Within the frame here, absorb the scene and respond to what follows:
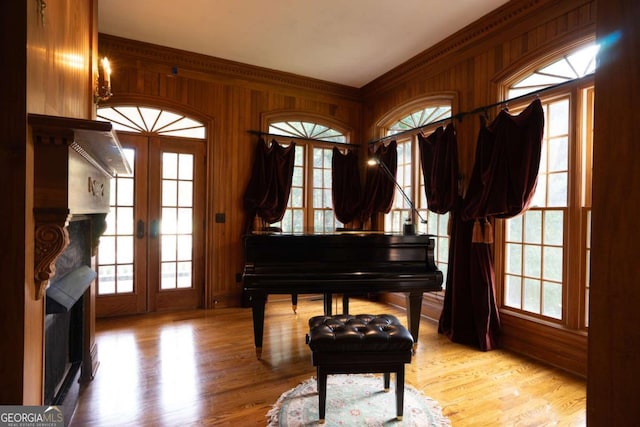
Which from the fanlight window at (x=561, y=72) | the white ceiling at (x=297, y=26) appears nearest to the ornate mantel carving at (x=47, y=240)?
the white ceiling at (x=297, y=26)

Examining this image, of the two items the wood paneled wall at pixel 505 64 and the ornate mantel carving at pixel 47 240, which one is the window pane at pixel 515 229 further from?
the ornate mantel carving at pixel 47 240

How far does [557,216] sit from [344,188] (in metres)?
2.81

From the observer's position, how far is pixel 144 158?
Result: 4.03 metres

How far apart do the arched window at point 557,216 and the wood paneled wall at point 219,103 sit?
307 cm

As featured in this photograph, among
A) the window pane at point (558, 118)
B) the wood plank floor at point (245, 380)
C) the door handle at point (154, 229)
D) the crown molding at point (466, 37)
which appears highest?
the crown molding at point (466, 37)

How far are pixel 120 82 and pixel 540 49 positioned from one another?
4377 mm

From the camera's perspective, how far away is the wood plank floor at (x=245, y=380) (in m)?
2.00

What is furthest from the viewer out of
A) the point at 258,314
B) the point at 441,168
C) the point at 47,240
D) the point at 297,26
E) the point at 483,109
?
the point at 441,168

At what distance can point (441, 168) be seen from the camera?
361cm

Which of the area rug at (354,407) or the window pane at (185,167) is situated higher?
the window pane at (185,167)

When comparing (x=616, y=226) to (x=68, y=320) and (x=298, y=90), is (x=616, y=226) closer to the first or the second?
(x=68, y=320)

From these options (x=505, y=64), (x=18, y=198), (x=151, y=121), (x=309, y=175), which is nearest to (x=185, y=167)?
(x=151, y=121)

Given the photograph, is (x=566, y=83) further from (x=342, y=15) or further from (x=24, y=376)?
(x=24, y=376)

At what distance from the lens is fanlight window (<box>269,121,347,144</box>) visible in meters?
4.79
